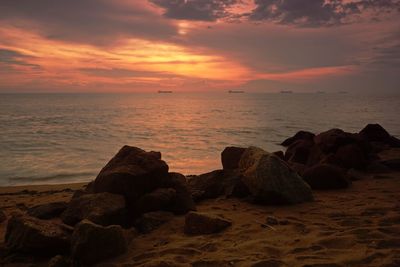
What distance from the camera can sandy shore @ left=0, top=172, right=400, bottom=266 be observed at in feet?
13.5

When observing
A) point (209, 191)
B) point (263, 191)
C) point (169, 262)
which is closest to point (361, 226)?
point (263, 191)

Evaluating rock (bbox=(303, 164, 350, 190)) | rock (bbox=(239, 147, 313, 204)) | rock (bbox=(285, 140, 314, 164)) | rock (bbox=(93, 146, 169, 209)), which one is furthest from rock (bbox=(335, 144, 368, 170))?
rock (bbox=(93, 146, 169, 209))

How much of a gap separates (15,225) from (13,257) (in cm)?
43

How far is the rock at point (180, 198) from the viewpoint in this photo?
21.6 ft

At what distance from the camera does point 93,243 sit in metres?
4.55

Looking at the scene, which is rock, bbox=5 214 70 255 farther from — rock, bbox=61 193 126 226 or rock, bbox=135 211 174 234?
rock, bbox=135 211 174 234

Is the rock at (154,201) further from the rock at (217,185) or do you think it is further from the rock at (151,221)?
the rock at (217,185)

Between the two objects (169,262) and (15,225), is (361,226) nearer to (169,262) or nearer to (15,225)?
(169,262)

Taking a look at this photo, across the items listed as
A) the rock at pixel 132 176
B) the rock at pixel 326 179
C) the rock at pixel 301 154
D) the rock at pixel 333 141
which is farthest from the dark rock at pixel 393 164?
the rock at pixel 132 176

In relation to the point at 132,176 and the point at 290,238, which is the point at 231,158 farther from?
the point at 290,238

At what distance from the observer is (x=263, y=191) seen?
6.67 metres

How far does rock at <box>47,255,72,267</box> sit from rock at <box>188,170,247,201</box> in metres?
3.38

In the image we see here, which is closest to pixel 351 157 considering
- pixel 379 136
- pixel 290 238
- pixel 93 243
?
pixel 290 238

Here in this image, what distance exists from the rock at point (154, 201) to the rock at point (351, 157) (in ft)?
A: 21.2
